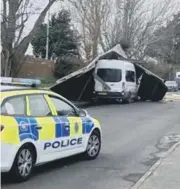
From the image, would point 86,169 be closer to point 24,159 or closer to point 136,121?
point 24,159

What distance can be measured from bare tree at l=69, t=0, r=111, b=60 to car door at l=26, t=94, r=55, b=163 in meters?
38.6

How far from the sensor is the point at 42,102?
30.6ft

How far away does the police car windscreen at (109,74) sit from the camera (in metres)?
32.1

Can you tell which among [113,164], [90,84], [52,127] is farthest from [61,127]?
[90,84]

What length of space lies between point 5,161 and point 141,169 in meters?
3.04

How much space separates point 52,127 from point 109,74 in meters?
23.2

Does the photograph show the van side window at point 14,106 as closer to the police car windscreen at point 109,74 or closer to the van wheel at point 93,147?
the van wheel at point 93,147

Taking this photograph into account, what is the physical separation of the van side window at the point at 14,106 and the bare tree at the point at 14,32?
59.7 ft

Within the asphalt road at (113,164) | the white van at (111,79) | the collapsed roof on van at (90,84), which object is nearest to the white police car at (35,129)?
the asphalt road at (113,164)

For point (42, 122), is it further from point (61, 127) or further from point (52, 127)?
point (61, 127)

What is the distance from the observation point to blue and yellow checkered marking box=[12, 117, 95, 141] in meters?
8.38

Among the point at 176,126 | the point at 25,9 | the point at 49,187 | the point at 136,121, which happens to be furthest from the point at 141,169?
the point at 25,9

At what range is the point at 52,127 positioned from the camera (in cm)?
909

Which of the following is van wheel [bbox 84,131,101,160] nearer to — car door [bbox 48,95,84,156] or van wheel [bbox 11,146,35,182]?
car door [bbox 48,95,84,156]
